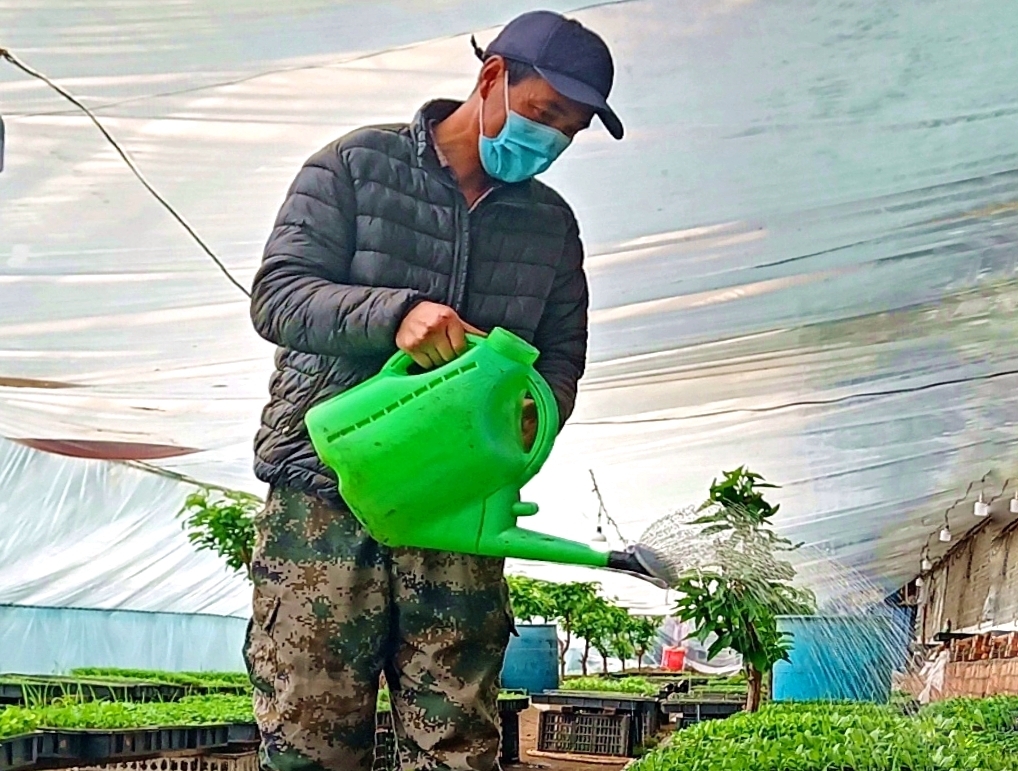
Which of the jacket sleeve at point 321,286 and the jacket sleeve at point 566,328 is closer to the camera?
the jacket sleeve at point 321,286

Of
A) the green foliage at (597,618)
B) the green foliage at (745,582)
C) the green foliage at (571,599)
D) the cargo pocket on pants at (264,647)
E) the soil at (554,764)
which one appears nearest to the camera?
the cargo pocket on pants at (264,647)

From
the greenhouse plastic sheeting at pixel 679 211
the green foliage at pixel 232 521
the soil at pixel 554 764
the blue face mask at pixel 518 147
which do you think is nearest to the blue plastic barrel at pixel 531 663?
the soil at pixel 554 764

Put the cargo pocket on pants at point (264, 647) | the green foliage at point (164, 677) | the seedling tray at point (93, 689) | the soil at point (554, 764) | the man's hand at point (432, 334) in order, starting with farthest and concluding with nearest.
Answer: the green foliage at point (164, 677)
the seedling tray at point (93, 689)
the soil at point (554, 764)
the cargo pocket on pants at point (264, 647)
the man's hand at point (432, 334)

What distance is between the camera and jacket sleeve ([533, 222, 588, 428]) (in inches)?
43.7

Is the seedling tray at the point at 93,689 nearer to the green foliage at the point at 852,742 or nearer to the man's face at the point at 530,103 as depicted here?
the green foliage at the point at 852,742

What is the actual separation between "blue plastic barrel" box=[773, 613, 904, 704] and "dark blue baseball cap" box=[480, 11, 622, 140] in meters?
1.71

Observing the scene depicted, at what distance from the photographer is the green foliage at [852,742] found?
5.94 feet

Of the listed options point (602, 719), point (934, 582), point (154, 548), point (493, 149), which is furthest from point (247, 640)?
point (154, 548)

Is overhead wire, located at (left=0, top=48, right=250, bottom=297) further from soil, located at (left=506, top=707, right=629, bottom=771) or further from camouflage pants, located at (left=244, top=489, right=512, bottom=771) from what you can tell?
soil, located at (left=506, top=707, right=629, bottom=771)

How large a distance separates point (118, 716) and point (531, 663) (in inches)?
65.9

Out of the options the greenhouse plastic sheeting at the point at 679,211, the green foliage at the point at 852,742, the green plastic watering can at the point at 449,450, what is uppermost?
the greenhouse plastic sheeting at the point at 679,211

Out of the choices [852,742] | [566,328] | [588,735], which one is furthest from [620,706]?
[566,328]

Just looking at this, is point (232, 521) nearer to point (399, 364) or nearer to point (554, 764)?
point (554, 764)

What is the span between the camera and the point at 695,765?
1.88 metres
